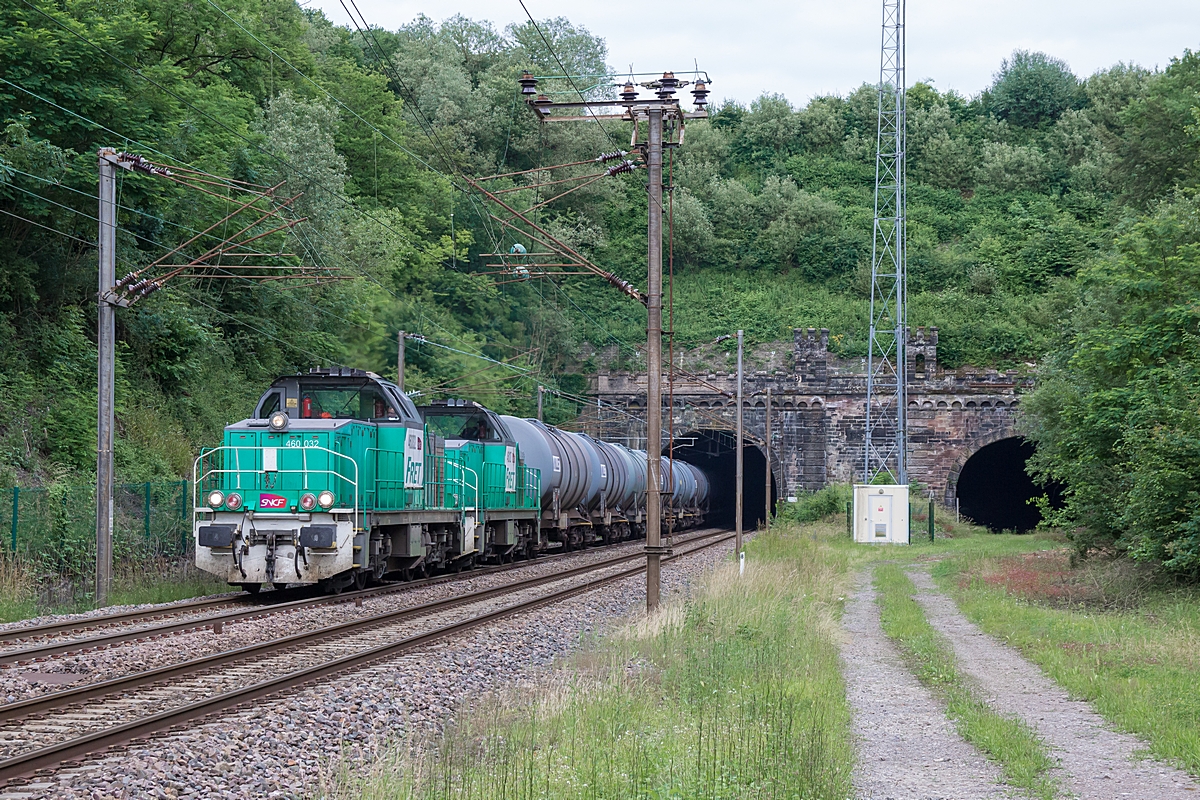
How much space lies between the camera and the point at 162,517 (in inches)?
872

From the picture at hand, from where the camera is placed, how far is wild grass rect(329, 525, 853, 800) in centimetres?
662

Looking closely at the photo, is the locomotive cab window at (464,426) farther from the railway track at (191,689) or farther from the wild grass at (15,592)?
the wild grass at (15,592)

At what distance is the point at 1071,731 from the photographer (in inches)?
366

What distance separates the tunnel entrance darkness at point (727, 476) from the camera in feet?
205

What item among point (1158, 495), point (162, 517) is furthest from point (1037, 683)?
point (162, 517)

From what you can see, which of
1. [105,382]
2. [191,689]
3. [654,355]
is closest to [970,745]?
[191,689]

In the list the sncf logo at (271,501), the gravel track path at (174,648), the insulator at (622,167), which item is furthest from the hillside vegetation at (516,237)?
the gravel track path at (174,648)

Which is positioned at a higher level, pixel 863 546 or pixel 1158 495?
pixel 1158 495

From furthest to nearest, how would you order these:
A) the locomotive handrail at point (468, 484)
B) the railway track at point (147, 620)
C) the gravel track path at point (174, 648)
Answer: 1. the locomotive handrail at point (468, 484)
2. the railway track at point (147, 620)
3. the gravel track path at point (174, 648)

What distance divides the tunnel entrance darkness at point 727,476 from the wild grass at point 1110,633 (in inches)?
1457

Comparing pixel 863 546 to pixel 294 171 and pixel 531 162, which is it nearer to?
pixel 294 171

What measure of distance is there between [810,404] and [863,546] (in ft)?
46.8

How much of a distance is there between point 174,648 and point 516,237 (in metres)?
45.7

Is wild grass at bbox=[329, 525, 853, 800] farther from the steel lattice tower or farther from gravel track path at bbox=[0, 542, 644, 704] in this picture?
the steel lattice tower
